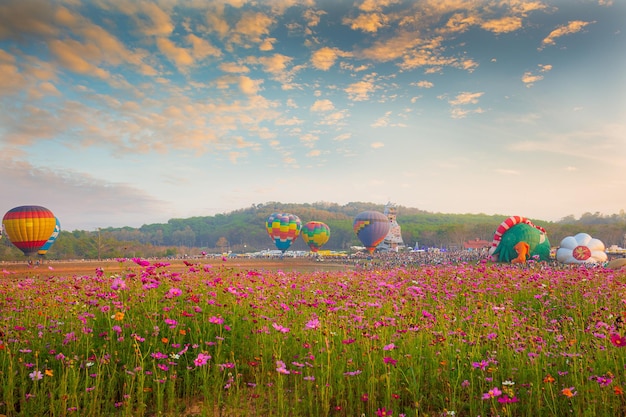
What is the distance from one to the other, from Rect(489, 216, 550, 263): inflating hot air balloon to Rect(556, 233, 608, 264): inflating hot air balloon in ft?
7.63

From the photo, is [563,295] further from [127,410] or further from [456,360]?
[127,410]

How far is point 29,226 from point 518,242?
6633 centimetres

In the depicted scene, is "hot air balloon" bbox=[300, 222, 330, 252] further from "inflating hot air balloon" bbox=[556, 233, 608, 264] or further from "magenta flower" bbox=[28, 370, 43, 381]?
"magenta flower" bbox=[28, 370, 43, 381]

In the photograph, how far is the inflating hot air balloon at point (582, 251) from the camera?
138ft

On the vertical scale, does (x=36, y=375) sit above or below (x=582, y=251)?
above

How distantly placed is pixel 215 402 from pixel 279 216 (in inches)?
3041

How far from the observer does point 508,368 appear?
223 inches

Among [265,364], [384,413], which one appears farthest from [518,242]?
[384,413]

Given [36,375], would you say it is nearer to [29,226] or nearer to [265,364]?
[265,364]

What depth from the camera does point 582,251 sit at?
4238 cm

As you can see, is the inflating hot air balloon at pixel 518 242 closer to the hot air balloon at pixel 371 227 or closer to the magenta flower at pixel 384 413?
the hot air balloon at pixel 371 227

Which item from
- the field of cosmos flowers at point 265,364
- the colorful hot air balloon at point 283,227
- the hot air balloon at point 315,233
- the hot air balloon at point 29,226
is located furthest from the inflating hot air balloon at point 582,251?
the hot air balloon at point 29,226

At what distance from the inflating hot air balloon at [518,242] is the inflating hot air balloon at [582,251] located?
91.6 inches

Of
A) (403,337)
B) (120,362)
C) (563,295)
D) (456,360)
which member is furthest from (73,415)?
(563,295)
